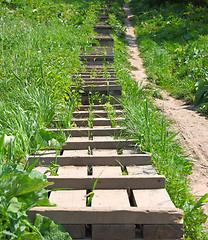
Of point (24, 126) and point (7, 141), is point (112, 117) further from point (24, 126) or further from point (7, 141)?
point (7, 141)

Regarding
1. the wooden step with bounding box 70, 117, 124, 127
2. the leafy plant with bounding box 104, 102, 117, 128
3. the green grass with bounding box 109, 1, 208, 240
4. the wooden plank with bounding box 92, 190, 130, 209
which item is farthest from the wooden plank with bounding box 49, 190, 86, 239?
the wooden step with bounding box 70, 117, 124, 127

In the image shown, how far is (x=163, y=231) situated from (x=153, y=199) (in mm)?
360

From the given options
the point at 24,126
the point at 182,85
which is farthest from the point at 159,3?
the point at 24,126

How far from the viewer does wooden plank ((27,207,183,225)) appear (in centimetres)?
261

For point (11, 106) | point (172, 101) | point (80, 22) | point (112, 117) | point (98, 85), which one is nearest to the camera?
point (11, 106)

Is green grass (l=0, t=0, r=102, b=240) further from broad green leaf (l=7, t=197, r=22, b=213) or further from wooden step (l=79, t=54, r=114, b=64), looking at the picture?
wooden step (l=79, t=54, r=114, b=64)

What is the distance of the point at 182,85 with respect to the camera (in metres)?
8.93

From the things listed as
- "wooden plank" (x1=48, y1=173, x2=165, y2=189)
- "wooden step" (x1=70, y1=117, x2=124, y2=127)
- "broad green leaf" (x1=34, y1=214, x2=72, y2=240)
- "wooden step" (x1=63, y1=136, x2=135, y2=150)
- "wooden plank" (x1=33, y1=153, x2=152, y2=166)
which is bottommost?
"broad green leaf" (x1=34, y1=214, x2=72, y2=240)

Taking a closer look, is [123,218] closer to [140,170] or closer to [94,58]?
[140,170]

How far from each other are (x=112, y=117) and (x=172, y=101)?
369cm

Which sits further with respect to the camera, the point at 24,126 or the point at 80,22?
the point at 80,22

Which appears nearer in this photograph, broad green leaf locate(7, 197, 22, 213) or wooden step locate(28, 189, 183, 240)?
broad green leaf locate(7, 197, 22, 213)

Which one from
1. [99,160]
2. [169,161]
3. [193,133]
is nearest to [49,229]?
[99,160]

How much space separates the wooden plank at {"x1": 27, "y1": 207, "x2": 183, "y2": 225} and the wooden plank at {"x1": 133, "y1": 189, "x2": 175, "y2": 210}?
0.09m
